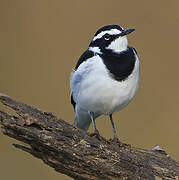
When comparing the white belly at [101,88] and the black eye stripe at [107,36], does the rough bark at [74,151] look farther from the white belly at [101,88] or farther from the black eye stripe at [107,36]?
the black eye stripe at [107,36]

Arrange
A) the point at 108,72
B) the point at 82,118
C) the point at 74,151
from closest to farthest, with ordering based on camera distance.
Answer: the point at 74,151 < the point at 108,72 < the point at 82,118

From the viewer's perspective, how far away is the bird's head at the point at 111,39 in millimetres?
2941

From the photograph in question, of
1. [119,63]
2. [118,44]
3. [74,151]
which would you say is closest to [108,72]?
[119,63]

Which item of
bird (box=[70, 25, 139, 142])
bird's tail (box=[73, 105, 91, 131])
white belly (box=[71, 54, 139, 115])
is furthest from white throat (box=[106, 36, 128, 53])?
bird's tail (box=[73, 105, 91, 131])

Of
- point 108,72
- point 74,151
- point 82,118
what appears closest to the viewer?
point 74,151

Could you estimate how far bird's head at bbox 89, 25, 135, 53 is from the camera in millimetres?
2941

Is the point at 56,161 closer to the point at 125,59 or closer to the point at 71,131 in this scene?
the point at 71,131

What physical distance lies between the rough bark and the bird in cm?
34

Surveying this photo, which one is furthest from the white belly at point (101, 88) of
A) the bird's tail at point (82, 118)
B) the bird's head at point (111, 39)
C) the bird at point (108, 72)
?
the bird's tail at point (82, 118)

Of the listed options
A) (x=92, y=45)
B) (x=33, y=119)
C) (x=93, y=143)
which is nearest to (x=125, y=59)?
(x=92, y=45)

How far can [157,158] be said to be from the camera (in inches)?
107

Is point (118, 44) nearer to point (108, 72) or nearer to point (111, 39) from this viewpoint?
point (111, 39)

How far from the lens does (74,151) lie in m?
2.37

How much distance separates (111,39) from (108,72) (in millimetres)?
295
